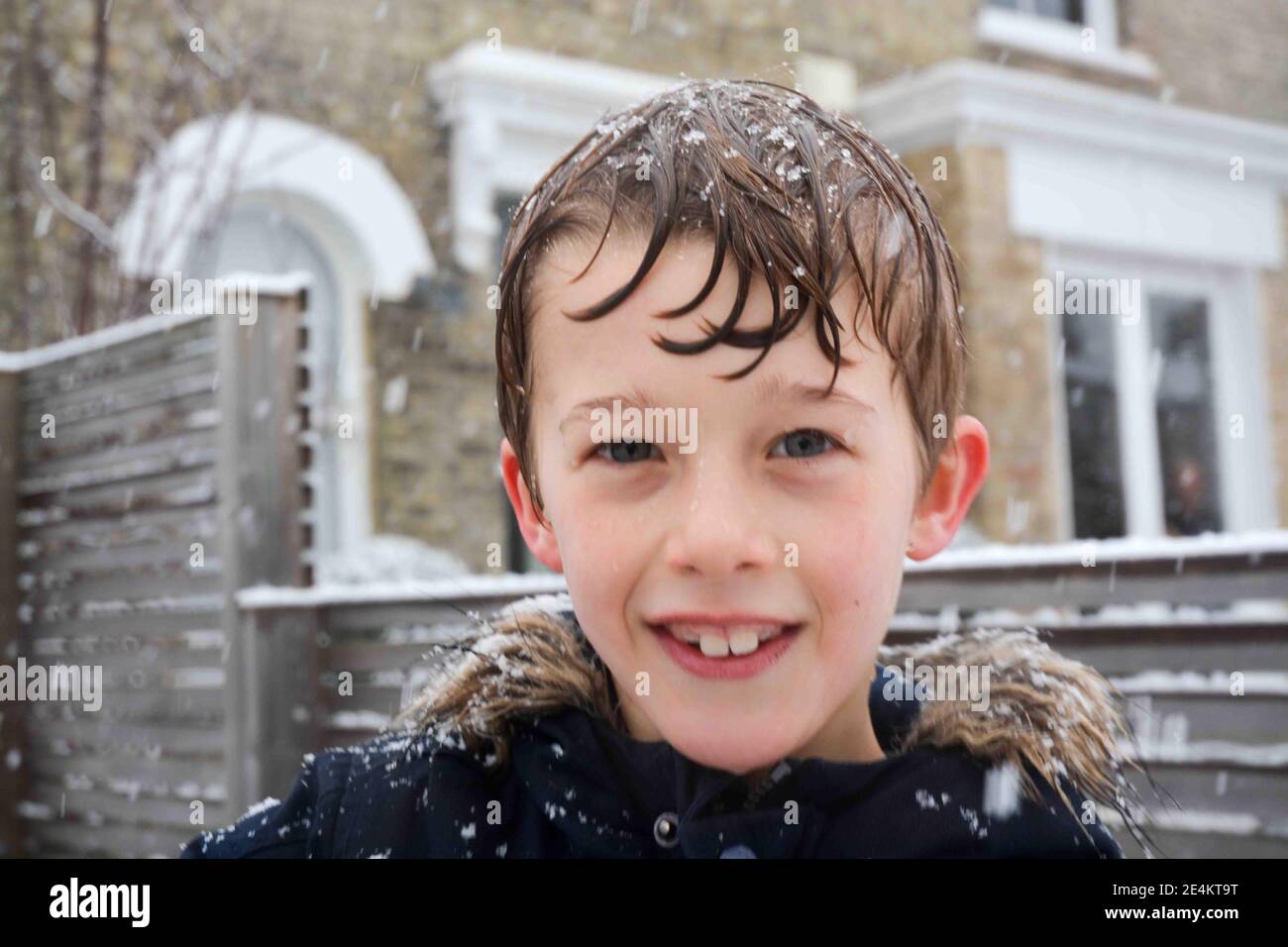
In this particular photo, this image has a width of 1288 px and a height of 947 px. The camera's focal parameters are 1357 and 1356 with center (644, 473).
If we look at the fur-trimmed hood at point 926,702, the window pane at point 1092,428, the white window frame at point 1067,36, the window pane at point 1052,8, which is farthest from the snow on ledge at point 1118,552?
the window pane at point 1052,8

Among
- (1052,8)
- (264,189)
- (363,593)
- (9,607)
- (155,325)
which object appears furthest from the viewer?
(1052,8)

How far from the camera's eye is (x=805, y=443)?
1.05m

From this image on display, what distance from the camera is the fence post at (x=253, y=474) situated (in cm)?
271

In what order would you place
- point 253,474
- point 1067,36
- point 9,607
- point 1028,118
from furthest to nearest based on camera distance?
1. point 1067,36
2. point 1028,118
3. point 9,607
4. point 253,474

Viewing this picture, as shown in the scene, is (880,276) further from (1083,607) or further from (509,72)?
(509,72)

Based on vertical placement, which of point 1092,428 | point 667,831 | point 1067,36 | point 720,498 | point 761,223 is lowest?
point 667,831

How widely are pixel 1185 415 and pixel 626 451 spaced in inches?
278

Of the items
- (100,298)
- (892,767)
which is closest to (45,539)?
(100,298)

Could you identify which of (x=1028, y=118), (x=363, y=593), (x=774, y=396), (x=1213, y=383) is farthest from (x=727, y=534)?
(x=1213, y=383)

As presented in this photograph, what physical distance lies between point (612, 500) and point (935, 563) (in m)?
1.05

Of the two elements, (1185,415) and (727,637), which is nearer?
(727,637)

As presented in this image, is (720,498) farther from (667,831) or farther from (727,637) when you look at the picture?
(667,831)

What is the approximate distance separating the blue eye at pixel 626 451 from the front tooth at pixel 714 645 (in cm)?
15

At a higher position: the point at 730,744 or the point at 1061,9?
the point at 1061,9
